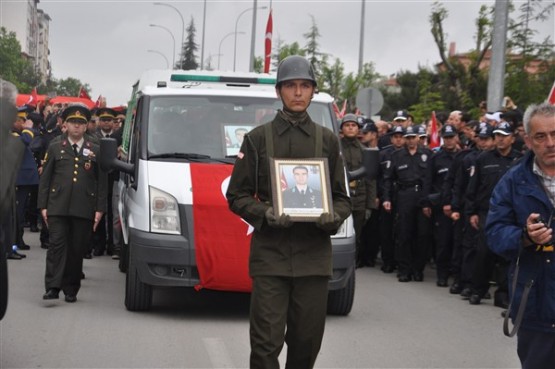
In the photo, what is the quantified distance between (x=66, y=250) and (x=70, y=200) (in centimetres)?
52

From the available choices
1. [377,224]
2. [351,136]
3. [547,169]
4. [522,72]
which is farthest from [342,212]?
[522,72]

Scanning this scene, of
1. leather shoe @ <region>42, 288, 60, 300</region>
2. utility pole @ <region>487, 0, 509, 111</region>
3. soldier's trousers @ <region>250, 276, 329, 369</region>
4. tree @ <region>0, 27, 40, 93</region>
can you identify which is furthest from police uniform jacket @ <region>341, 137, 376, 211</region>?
tree @ <region>0, 27, 40, 93</region>

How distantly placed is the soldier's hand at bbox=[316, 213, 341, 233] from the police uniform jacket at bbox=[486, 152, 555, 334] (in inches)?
34.0

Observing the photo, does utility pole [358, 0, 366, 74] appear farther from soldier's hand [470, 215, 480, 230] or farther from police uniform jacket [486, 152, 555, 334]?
police uniform jacket [486, 152, 555, 334]

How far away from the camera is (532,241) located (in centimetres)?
523

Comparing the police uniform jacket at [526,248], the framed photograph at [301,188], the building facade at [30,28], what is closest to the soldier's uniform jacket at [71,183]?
the framed photograph at [301,188]

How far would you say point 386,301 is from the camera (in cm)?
1214

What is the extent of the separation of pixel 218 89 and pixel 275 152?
514cm

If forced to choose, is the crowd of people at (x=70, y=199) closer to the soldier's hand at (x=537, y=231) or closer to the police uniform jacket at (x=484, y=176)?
the police uniform jacket at (x=484, y=176)

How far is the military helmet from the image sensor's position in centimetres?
616

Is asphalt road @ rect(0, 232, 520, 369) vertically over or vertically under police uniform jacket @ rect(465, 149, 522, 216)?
under

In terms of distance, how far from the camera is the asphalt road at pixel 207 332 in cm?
842

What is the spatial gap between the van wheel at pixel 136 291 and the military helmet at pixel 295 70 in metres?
4.44

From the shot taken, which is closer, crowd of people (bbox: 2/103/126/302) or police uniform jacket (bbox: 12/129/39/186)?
crowd of people (bbox: 2/103/126/302)
